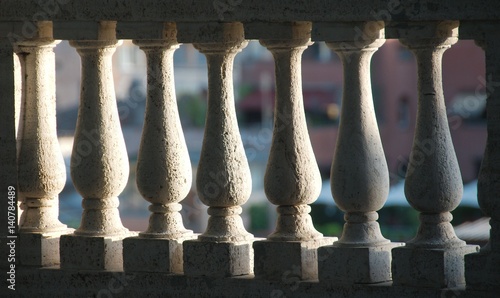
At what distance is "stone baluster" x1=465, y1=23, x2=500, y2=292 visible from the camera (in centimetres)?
411

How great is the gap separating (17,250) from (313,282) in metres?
1.58

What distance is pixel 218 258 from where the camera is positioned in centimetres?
477

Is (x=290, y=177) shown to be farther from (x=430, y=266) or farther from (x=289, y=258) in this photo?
(x=430, y=266)

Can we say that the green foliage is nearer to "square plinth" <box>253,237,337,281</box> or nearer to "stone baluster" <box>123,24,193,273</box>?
"stone baluster" <box>123,24,193,273</box>

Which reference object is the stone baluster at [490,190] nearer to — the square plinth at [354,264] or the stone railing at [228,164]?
the stone railing at [228,164]

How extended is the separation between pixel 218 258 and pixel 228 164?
16.3 inches

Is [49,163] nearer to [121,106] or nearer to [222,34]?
[222,34]

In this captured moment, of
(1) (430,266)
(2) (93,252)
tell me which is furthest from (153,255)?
(1) (430,266)

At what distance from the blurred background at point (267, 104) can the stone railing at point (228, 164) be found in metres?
46.3

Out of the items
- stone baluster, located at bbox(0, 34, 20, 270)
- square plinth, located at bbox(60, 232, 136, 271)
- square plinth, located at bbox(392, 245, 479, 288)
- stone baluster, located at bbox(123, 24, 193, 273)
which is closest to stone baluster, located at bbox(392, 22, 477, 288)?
square plinth, located at bbox(392, 245, 479, 288)

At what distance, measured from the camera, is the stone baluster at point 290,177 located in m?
4.61

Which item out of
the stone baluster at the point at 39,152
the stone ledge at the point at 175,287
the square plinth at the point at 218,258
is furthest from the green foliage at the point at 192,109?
the square plinth at the point at 218,258

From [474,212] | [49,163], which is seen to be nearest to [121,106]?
[474,212]

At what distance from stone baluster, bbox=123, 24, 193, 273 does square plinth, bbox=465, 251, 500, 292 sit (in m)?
1.36
